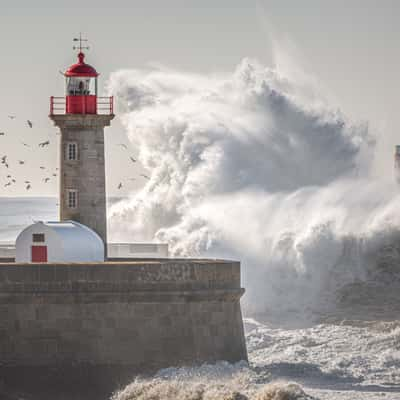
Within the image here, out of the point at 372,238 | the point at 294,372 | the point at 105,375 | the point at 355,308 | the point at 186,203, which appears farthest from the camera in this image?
the point at 186,203

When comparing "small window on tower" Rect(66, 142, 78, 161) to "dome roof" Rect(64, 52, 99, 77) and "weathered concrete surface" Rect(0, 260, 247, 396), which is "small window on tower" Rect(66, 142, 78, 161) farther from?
"weathered concrete surface" Rect(0, 260, 247, 396)

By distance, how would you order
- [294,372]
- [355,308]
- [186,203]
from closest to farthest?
[294,372] < [355,308] < [186,203]

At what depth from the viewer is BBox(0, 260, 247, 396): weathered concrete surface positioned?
70.7ft

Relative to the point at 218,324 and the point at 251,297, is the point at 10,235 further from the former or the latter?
the point at 218,324

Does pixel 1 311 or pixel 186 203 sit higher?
pixel 186 203

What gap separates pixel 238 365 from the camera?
73.0ft

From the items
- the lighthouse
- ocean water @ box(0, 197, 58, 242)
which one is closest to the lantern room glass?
the lighthouse

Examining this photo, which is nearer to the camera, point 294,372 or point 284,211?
point 294,372

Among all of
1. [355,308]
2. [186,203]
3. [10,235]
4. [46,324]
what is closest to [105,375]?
[46,324]

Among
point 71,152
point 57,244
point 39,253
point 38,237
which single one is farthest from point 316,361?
point 71,152

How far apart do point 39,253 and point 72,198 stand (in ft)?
4.91

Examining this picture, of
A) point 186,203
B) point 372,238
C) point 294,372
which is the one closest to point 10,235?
point 186,203

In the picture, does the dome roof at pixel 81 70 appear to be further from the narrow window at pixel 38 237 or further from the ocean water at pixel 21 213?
the ocean water at pixel 21 213

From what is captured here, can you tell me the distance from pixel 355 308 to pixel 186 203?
7.23 m
